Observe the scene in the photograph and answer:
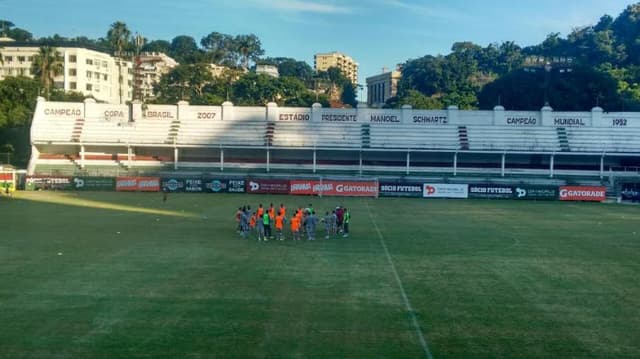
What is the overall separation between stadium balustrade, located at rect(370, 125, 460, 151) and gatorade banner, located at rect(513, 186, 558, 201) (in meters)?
11.5

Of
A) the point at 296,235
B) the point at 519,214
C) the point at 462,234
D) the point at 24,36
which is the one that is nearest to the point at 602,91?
the point at 519,214

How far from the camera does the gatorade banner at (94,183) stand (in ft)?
185

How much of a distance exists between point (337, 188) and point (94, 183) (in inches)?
873

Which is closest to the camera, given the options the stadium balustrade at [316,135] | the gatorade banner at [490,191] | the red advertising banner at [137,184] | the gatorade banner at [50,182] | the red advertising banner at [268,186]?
the gatorade banner at [490,191]

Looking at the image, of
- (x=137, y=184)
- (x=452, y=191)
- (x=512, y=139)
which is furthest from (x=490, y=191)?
(x=137, y=184)

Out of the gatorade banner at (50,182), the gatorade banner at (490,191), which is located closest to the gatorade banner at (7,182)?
the gatorade banner at (50,182)

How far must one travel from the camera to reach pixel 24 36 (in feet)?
590

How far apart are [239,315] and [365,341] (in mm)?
3482

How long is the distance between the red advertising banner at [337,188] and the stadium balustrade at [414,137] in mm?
12035

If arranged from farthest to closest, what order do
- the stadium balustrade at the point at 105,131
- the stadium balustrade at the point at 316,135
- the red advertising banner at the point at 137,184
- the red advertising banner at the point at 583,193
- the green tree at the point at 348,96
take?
the green tree at the point at 348,96 < the stadium balustrade at the point at 316,135 < the stadium balustrade at the point at 105,131 < the red advertising banner at the point at 137,184 < the red advertising banner at the point at 583,193

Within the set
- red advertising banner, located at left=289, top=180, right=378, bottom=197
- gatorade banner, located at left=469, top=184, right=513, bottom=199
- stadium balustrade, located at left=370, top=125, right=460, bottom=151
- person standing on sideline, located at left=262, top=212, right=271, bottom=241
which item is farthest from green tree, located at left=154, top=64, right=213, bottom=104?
person standing on sideline, located at left=262, top=212, right=271, bottom=241

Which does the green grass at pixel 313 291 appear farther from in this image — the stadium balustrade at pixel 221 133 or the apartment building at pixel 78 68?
the apartment building at pixel 78 68

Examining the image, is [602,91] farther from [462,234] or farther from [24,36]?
[24,36]

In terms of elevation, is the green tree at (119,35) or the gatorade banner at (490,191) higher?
the green tree at (119,35)
